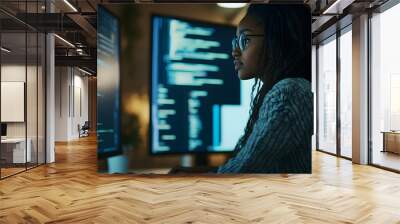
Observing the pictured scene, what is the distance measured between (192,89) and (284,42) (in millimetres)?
1713

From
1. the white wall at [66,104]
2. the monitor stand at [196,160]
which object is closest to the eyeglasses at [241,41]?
the monitor stand at [196,160]

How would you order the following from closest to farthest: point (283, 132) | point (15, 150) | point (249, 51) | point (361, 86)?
point (283, 132), point (249, 51), point (15, 150), point (361, 86)

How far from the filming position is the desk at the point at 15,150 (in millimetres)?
6898

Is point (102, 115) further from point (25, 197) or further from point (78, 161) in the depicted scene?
point (78, 161)

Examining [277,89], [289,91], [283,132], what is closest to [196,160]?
[283,132]

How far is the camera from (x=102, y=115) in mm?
6250

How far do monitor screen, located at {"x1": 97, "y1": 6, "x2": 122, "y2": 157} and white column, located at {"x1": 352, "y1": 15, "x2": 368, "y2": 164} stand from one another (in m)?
5.01

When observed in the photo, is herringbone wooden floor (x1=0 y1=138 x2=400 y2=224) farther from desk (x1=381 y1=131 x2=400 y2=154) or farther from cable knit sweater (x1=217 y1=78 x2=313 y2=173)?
desk (x1=381 y1=131 x2=400 y2=154)

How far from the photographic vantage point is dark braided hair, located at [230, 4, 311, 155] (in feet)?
20.4

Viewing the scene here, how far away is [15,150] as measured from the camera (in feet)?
23.7

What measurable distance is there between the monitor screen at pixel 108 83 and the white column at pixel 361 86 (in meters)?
5.01

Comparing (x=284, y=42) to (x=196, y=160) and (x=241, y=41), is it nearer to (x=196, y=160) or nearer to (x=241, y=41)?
(x=241, y=41)

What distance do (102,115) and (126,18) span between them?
167 cm

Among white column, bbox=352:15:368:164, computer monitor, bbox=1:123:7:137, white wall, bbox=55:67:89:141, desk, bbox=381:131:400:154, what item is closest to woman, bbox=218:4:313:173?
desk, bbox=381:131:400:154
